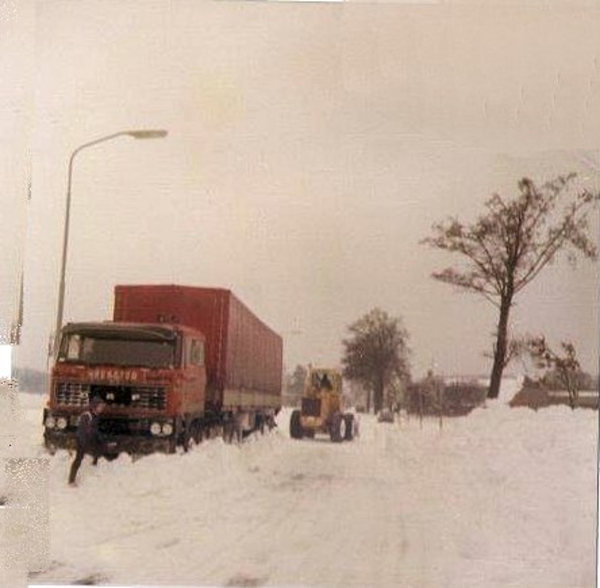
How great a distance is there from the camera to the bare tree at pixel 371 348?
10.5 ft

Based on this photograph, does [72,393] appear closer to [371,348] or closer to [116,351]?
[116,351]

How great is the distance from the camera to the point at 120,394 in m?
3.30

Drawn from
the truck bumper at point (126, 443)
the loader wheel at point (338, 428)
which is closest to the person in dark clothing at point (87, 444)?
the truck bumper at point (126, 443)

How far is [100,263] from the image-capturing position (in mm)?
3312

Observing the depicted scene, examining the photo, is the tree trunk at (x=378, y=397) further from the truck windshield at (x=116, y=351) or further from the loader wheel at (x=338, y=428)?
the truck windshield at (x=116, y=351)

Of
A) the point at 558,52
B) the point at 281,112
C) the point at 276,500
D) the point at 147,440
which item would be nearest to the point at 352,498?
the point at 276,500

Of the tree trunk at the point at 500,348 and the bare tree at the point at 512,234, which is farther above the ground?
the bare tree at the point at 512,234

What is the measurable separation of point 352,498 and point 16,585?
1.36 metres

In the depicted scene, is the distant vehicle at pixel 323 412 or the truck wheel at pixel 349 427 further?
the truck wheel at pixel 349 427

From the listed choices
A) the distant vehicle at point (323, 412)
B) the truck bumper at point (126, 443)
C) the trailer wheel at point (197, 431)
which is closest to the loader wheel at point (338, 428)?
the distant vehicle at point (323, 412)

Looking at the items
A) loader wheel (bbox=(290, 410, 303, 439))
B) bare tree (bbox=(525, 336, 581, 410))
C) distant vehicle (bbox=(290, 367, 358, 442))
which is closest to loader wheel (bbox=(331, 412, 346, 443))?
distant vehicle (bbox=(290, 367, 358, 442))

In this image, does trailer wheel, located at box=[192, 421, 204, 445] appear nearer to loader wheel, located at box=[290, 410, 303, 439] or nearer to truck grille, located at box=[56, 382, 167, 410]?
truck grille, located at box=[56, 382, 167, 410]

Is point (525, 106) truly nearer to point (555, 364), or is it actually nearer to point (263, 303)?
point (555, 364)

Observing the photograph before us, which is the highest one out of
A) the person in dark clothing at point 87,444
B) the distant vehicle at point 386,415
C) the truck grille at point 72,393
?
the truck grille at point 72,393
